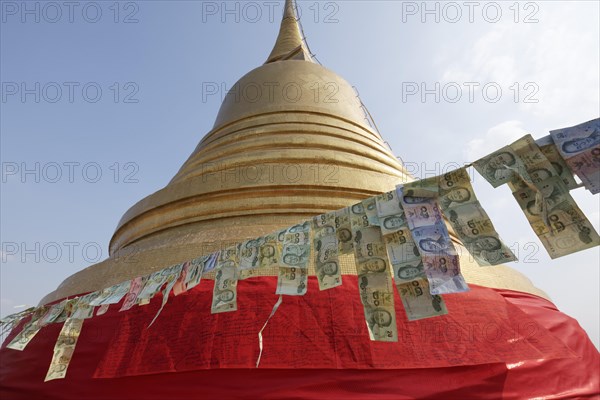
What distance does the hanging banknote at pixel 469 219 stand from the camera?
2.14 metres

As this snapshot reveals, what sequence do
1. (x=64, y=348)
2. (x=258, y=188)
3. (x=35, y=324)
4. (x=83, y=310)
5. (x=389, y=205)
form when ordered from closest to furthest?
(x=389, y=205), (x=64, y=348), (x=83, y=310), (x=35, y=324), (x=258, y=188)

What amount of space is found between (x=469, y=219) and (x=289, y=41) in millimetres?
9247

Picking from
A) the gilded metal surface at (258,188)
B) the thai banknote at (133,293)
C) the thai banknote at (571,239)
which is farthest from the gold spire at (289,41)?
the thai banknote at (571,239)

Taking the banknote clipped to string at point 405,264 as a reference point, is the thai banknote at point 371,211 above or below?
above

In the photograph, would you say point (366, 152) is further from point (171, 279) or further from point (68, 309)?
point (68, 309)

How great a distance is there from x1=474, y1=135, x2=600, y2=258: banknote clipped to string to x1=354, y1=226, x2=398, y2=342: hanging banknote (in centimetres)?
69

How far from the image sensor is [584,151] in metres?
2.02

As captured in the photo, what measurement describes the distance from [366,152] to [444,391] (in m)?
3.64

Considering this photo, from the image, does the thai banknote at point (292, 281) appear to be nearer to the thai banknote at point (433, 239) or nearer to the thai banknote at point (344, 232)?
the thai banknote at point (344, 232)

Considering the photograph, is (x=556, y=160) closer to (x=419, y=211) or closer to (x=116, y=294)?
(x=419, y=211)

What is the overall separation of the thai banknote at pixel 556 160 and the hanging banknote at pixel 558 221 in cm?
3


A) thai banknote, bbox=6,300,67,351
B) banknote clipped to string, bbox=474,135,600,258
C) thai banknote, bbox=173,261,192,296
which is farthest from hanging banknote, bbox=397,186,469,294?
thai banknote, bbox=6,300,67,351

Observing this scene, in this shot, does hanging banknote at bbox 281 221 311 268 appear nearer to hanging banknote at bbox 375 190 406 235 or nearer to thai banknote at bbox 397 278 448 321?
hanging banknote at bbox 375 190 406 235

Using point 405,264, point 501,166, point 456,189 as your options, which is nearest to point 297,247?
point 405,264
